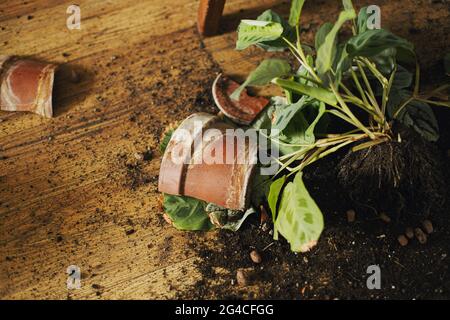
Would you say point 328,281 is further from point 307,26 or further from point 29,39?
point 29,39

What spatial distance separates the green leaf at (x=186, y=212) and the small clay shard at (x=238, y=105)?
0.30 meters

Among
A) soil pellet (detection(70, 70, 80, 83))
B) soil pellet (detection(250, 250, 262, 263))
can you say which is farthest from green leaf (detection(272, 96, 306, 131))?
soil pellet (detection(70, 70, 80, 83))

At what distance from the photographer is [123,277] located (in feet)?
4.58

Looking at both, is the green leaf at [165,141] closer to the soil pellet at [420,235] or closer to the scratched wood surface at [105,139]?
the scratched wood surface at [105,139]

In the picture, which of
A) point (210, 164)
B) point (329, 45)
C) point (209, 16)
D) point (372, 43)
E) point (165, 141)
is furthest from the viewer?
point (209, 16)

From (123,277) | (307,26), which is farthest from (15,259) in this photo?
(307,26)

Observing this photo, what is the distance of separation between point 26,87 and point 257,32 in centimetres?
80

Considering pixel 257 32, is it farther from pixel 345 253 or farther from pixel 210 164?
pixel 345 253

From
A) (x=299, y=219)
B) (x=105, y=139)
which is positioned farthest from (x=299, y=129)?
(x=105, y=139)

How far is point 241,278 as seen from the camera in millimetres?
1352

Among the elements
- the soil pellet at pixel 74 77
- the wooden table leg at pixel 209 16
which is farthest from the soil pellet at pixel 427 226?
the soil pellet at pixel 74 77

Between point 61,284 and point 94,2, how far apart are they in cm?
103

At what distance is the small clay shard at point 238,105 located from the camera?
A: 1.53 meters

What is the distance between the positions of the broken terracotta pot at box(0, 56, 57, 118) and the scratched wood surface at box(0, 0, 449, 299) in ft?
0.16
